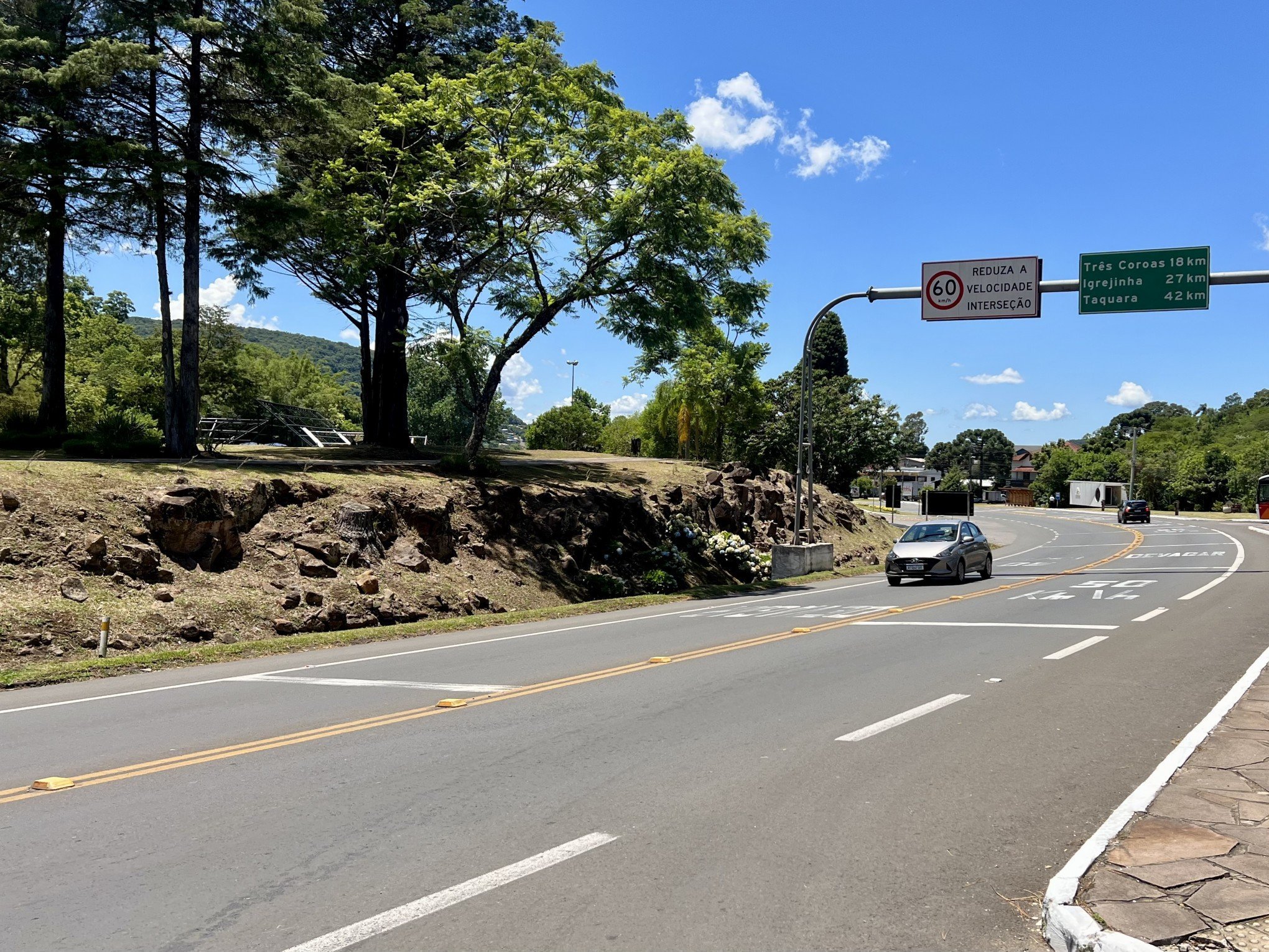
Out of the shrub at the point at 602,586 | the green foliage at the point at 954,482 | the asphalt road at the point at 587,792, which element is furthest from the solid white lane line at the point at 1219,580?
the green foliage at the point at 954,482

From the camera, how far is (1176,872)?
4496mm

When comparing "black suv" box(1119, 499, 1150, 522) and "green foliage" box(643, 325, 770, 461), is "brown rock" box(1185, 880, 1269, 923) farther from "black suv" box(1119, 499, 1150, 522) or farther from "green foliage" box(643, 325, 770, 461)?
"black suv" box(1119, 499, 1150, 522)

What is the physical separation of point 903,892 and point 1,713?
8.87 m

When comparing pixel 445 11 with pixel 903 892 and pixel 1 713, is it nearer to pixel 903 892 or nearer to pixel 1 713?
pixel 1 713

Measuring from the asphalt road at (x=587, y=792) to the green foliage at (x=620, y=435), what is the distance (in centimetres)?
5301

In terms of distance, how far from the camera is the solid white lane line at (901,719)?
24.8ft

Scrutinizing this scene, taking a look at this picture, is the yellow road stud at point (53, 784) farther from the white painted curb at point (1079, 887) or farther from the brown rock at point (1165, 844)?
the brown rock at point (1165, 844)

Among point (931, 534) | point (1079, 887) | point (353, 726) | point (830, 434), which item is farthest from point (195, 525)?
point (830, 434)

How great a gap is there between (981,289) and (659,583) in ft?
34.4

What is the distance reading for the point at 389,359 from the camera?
30.2 meters

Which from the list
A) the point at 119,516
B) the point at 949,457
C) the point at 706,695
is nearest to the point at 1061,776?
Answer: the point at 706,695

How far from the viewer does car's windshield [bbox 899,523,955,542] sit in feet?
A: 79.3

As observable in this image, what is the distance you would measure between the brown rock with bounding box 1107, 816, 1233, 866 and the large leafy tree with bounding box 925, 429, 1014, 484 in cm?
17196

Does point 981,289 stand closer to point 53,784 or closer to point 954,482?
point 53,784
